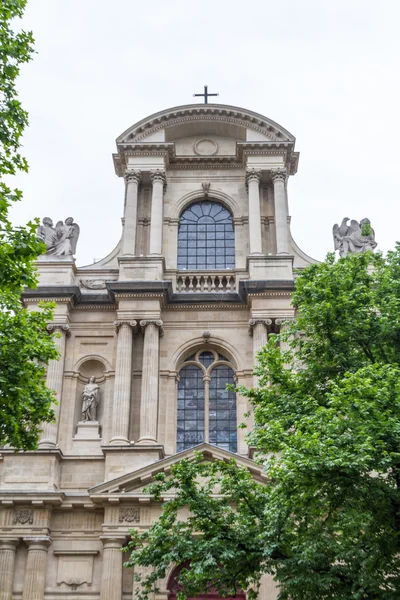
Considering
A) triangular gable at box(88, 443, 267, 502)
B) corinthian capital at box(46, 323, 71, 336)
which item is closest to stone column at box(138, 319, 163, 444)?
triangular gable at box(88, 443, 267, 502)

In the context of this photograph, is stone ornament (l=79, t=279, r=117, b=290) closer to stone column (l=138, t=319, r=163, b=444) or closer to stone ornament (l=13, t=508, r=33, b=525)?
stone column (l=138, t=319, r=163, b=444)

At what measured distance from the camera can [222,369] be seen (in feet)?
82.3

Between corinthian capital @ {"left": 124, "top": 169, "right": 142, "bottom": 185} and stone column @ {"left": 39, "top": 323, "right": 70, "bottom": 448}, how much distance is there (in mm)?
6104

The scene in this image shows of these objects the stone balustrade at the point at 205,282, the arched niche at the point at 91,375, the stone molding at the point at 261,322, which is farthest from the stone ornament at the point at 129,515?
the stone balustrade at the point at 205,282

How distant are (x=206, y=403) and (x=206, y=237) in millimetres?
6357

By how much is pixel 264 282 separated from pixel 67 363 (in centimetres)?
669

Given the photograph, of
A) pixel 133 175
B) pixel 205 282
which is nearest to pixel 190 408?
pixel 205 282

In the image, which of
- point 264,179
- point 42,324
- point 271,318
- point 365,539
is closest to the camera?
point 365,539

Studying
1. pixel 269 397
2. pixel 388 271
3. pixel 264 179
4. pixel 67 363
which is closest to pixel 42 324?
pixel 269 397

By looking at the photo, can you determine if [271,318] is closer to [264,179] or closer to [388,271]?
[264,179]

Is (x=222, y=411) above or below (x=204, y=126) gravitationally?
below

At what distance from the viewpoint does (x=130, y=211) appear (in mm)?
27047

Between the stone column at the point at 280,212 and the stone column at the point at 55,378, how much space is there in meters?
7.58

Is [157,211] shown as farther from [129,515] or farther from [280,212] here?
[129,515]
